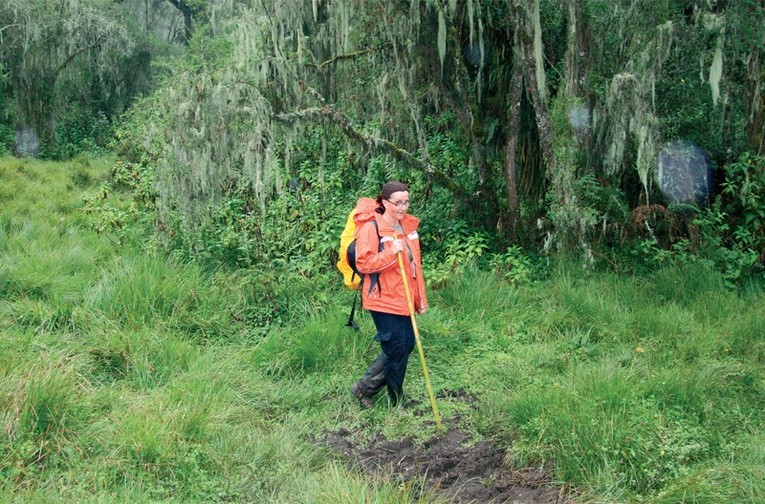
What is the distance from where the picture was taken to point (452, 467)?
4910 mm

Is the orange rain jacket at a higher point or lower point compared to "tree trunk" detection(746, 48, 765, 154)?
lower

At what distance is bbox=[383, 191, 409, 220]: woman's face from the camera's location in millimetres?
5375

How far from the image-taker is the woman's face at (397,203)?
538 centimetres

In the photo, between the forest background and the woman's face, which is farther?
the forest background

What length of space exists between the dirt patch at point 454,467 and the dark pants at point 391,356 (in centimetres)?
48

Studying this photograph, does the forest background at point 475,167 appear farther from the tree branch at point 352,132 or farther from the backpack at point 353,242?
the backpack at point 353,242

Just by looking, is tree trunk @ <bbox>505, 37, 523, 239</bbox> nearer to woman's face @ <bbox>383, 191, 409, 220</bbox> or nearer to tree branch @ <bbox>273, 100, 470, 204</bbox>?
tree branch @ <bbox>273, 100, 470, 204</bbox>

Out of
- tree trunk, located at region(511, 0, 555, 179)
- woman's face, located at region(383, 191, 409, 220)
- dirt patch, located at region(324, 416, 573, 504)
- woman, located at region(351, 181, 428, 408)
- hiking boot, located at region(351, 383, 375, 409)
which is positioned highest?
tree trunk, located at region(511, 0, 555, 179)

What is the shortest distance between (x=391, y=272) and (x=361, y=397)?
1018 millimetres

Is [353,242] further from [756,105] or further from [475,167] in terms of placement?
[756,105]

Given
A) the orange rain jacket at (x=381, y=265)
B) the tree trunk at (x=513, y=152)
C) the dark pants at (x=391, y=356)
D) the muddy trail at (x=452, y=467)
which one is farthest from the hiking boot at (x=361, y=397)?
the tree trunk at (x=513, y=152)

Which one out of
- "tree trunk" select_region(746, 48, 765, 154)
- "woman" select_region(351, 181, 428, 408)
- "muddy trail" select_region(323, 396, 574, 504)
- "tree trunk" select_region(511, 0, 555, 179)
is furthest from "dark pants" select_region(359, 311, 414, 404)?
"tree trunk" select_region(746, 48, 765, 154)

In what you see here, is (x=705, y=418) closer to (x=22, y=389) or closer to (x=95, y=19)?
(x=22, y=389)

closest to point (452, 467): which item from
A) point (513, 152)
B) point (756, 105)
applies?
point (513, 152)
